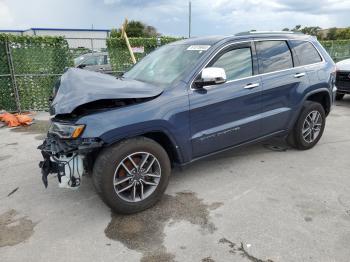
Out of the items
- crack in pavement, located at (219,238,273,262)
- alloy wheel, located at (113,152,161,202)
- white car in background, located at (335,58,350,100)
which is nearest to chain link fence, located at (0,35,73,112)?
alloy wheel, located at (113,152,161,202)

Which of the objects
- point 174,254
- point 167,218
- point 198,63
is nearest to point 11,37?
point 198,63

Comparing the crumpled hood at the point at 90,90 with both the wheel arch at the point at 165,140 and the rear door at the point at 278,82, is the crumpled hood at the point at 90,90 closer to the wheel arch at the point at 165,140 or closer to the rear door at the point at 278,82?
the wheel arch at the point at 165,140

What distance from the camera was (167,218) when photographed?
3.55 m

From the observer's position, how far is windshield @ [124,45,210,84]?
4.07 metres

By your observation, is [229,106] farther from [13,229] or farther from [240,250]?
[13,229]

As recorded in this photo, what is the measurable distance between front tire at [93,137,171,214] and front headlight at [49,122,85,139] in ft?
1.03

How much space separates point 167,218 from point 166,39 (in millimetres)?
8766

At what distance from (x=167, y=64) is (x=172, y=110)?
941 millimetres

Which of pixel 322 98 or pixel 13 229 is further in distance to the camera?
pixel 322 98

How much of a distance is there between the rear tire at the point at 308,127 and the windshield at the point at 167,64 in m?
2.05

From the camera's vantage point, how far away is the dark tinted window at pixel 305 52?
5104 millimetres

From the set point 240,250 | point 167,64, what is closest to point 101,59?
point 167,64

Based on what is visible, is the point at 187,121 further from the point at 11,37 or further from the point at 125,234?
the point at 11,37

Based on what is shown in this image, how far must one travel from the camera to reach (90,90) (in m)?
3.43
